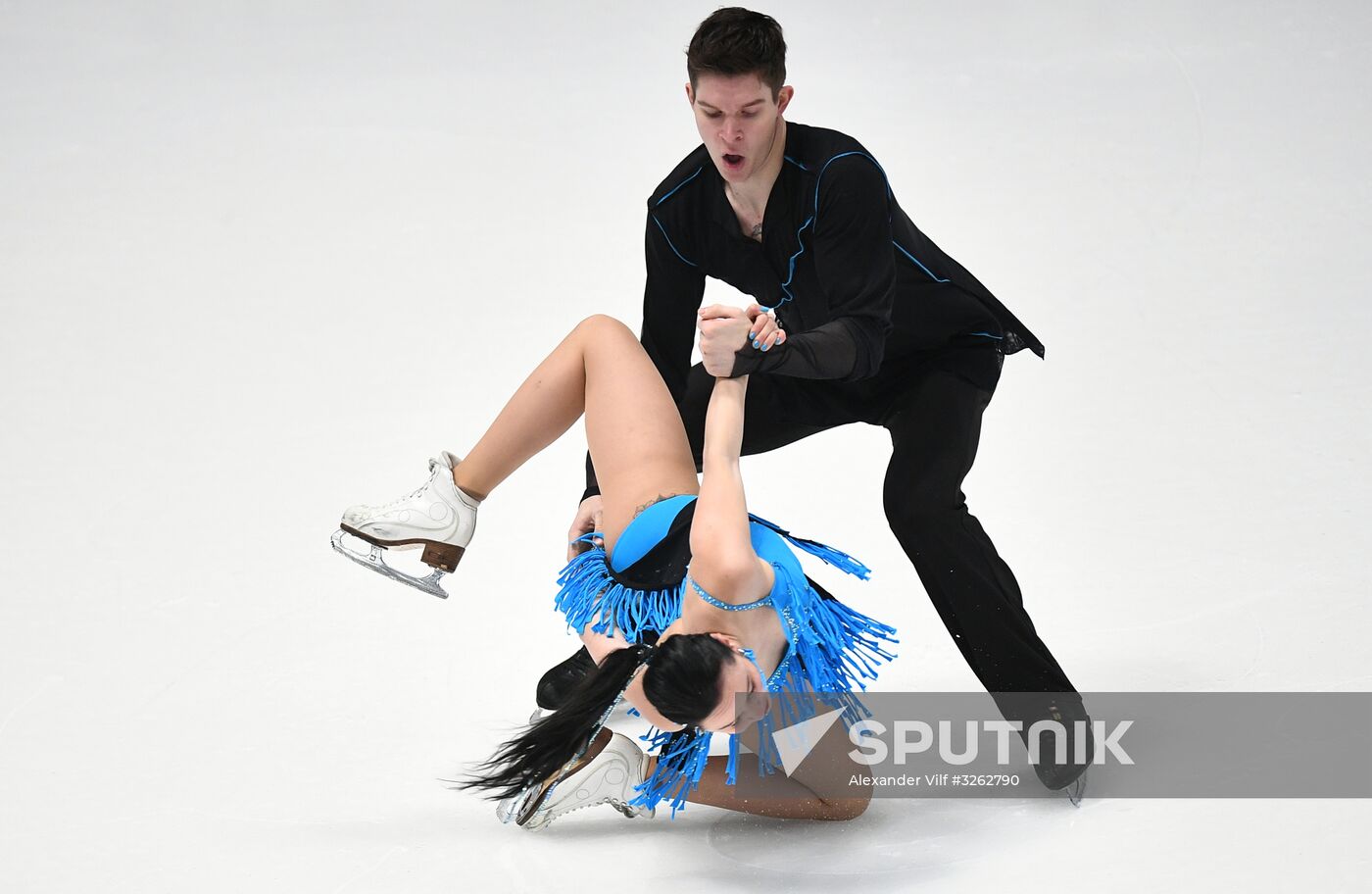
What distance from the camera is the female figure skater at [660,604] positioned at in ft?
7.79

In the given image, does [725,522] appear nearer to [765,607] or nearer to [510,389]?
[765,607]

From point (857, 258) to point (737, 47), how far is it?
1.45 feet

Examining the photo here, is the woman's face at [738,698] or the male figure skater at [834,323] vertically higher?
the male figure skater at [834,323]

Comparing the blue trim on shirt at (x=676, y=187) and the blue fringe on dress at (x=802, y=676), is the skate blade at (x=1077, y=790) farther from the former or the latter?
the blue trim on shirt at (x=676, y=187)

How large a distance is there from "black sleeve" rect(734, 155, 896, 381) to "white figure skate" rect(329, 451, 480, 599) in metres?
0.77

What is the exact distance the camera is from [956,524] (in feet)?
9.04

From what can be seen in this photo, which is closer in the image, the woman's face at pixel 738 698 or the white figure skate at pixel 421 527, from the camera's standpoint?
the woman's face at pixel 738 698

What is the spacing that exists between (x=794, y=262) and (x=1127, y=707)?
1148 millimetres

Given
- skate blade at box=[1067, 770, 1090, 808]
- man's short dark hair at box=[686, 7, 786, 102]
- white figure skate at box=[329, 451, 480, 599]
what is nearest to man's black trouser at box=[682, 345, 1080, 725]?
skate blade at box=[1067, 770, 1090, 808]

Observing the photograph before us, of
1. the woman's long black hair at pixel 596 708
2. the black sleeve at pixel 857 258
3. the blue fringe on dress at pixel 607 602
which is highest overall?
the black sleeve at pixel 857 258

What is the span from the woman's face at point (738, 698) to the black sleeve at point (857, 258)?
58 centimetres

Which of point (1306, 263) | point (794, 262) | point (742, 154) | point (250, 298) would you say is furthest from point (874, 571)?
point (250, 298)

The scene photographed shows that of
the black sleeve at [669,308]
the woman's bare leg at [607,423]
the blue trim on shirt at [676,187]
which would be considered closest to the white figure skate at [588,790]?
the woman's bare leg at [607,423]

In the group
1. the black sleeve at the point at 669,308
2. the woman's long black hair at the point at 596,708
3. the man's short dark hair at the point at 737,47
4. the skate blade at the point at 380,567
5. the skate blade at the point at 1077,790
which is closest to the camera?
the woman's long black hair at the point at 596,708
